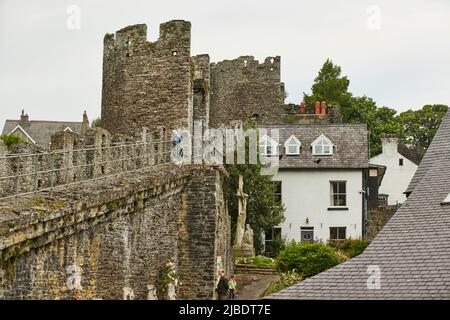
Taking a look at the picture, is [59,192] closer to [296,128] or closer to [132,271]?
[132,271]

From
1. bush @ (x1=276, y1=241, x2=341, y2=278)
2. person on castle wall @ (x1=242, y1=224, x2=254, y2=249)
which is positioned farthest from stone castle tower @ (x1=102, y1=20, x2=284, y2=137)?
bush @ (x1=276, y1=241, x2=341, y2=278)

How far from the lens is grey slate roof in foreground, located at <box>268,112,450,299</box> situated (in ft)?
61.9

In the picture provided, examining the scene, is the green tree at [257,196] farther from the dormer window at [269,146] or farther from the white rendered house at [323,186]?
the dormer window at [269,146]

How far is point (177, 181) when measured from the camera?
97.0ft

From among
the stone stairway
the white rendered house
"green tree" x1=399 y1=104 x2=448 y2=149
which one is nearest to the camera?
the stone stairway

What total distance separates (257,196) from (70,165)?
79.9 feet

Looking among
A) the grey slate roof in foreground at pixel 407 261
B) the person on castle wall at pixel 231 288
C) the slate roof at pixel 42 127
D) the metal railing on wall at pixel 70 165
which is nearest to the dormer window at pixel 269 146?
the metal railing on wall at pixel 70 165

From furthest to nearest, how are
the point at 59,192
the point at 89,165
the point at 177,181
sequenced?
1. the point at 177,181
2. the point at 89,165
3. the point at 59,192

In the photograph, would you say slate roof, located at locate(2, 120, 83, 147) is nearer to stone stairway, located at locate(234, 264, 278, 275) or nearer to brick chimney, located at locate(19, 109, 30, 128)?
brick chimney, located at locate(19, 109, 30, 128)

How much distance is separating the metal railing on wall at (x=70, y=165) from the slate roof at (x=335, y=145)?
66.7 feet

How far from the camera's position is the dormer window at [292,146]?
51531mm
